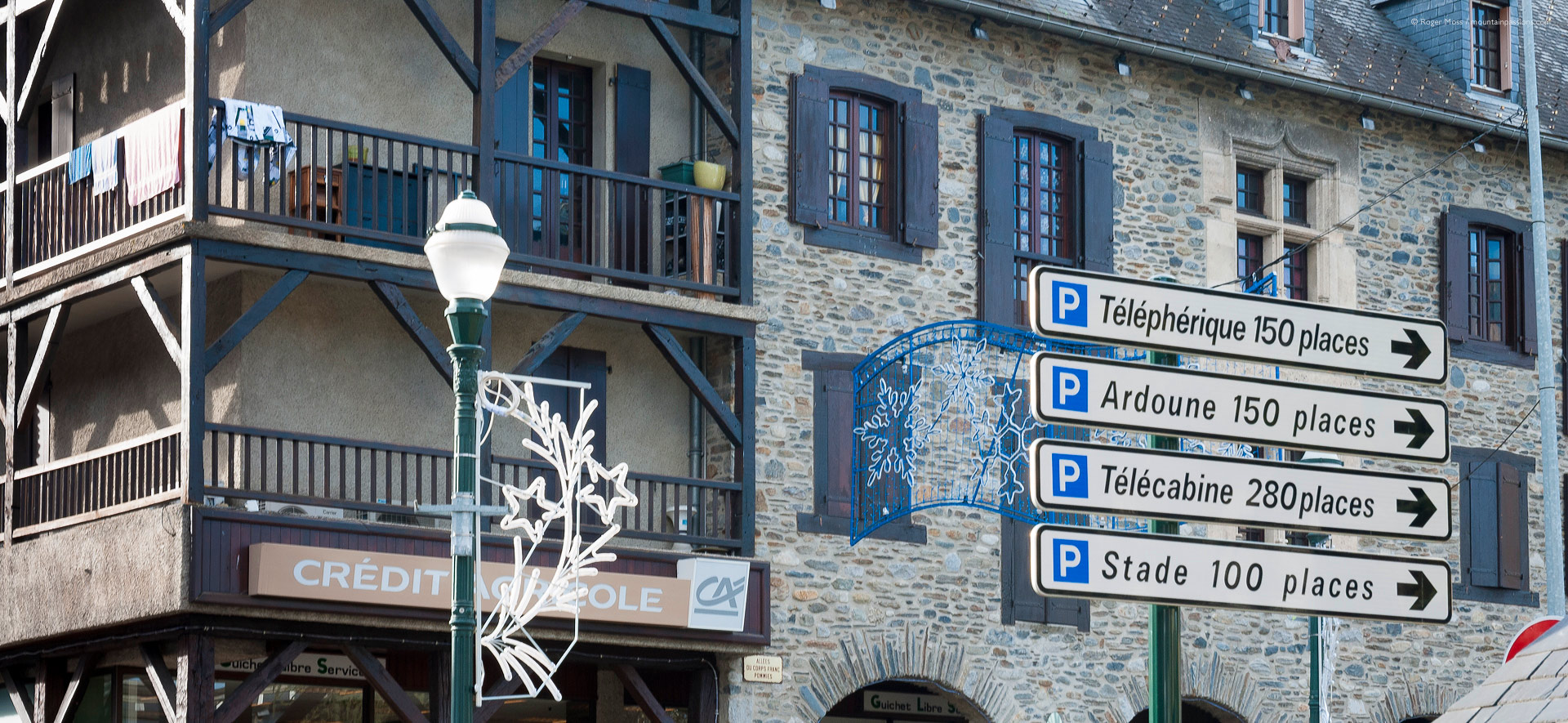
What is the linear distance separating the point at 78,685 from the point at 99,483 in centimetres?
142

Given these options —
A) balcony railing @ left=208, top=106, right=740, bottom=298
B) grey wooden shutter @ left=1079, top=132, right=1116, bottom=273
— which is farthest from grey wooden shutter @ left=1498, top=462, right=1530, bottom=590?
balcony railing @ left=208, top=106, right=740, bottom=298

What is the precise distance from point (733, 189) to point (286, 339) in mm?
3625

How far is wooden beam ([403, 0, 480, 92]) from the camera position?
51.4 ft

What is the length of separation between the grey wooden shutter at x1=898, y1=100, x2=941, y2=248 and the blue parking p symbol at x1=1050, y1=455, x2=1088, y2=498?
11.3 m

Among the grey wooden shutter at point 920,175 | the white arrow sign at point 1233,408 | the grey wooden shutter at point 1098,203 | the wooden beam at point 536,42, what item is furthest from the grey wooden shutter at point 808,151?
the white arrow sign at point 1233,408

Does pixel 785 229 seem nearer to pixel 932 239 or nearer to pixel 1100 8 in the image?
pixel 932 239

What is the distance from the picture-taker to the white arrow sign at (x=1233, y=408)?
7.07 m

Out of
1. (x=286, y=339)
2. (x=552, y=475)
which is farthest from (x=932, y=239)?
(x=286, y=339)

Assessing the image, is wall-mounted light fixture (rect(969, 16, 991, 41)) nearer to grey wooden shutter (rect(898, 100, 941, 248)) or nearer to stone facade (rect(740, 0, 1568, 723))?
stone facade (rect(740, 0, 1568, 723))

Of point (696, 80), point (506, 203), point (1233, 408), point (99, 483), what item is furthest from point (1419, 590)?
point (99, 483)

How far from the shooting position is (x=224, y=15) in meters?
15.0

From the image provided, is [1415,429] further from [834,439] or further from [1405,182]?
[1405,182]

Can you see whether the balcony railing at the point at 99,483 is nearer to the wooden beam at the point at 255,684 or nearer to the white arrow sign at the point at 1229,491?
the wooden beam at the point at 255,684

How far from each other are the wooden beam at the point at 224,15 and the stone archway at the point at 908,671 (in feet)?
21.0
